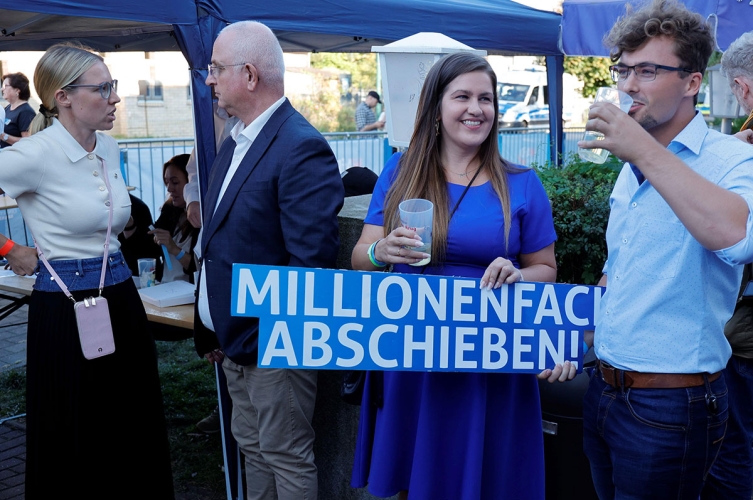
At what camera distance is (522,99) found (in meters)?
22.5

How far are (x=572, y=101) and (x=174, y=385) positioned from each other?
2234 centimetres

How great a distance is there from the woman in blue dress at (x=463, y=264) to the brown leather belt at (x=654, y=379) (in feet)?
1.21

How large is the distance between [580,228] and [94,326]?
224 centimetres

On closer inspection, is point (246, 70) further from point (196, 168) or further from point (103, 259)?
point (196, 168)

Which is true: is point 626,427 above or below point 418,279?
below

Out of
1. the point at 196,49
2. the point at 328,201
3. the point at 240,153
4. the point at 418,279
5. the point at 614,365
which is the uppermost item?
the point at 196,49

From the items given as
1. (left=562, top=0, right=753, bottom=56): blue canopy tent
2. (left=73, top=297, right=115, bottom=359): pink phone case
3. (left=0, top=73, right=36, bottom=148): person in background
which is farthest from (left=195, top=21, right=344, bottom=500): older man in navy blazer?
(left=0, top=73, right=36, bottom=148): person in background

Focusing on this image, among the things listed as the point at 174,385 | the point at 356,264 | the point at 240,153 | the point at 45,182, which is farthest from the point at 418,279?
the point at 174,385

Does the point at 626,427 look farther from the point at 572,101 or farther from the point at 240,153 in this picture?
the point at 572,101

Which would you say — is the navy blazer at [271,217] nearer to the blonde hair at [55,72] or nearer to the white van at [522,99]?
the blonde hair at [55,72]

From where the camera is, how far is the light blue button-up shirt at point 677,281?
5.70 ft

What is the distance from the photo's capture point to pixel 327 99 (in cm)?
2625

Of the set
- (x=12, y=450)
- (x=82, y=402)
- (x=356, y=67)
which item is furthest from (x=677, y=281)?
(x=356, y=67)

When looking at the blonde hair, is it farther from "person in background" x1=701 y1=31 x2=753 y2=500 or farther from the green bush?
"person in background" x1=701 y1=31 x2=753 y2=500
